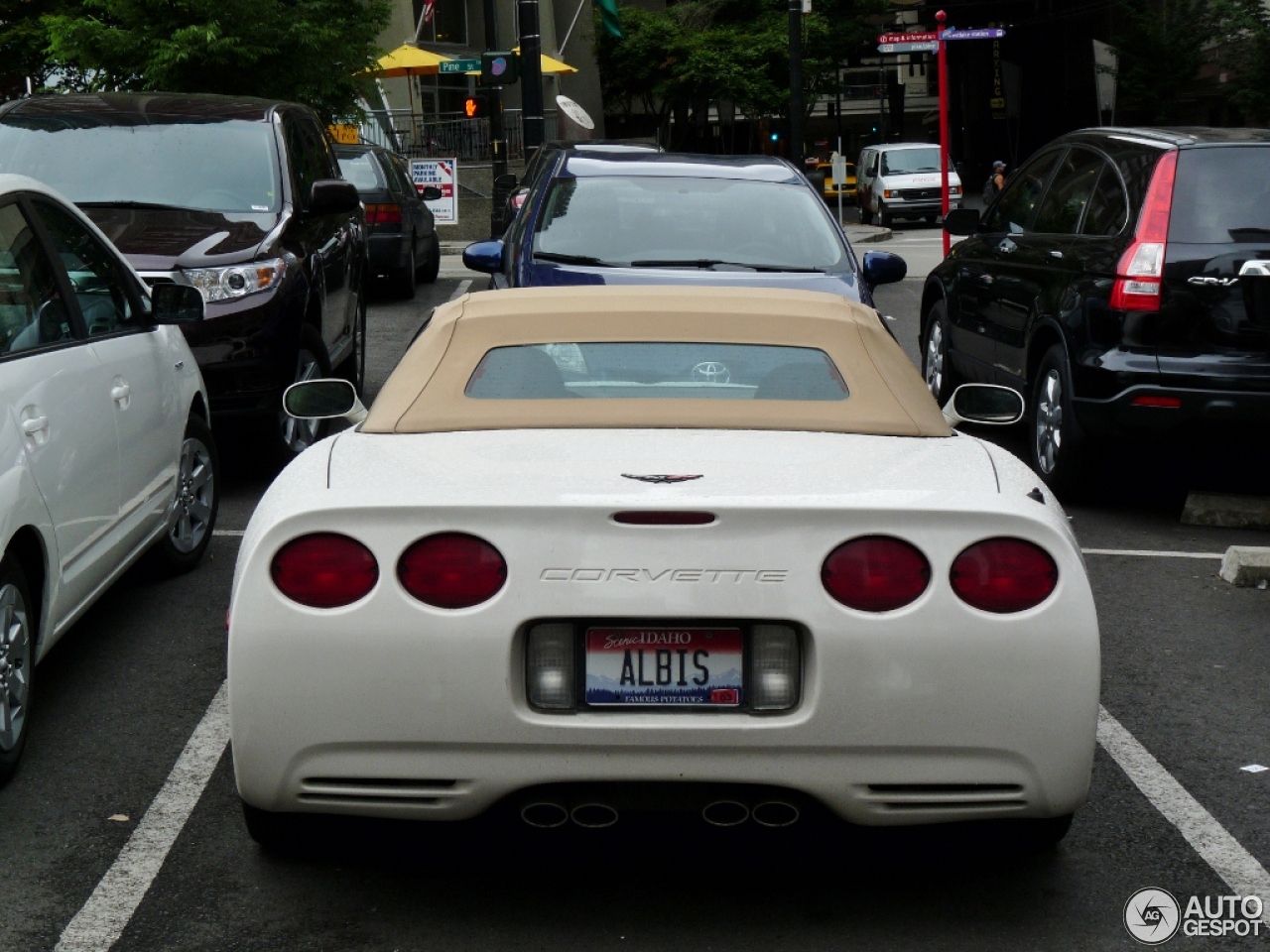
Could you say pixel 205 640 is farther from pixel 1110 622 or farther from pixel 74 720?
pixel 1110 622

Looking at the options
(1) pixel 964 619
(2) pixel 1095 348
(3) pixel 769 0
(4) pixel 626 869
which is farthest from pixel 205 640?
(3) pixel 769 0

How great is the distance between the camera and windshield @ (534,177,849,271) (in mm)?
8328

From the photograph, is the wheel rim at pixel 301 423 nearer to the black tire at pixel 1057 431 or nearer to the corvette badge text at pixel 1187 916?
the black tire at pixel 1057 431

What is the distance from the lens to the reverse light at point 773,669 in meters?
3.49

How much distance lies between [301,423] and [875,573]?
20.7 ft

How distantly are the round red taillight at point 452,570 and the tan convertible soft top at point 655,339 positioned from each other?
65cm

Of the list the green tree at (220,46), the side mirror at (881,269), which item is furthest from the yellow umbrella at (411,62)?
the side mirror at (881,269)

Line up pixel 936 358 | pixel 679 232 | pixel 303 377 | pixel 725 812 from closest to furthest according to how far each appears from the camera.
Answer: pixel 725 812
pixel 679 232
pixel 303 377
pixel 936 358

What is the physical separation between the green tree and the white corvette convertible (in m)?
15.7

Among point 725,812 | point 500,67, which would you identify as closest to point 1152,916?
point 725,812

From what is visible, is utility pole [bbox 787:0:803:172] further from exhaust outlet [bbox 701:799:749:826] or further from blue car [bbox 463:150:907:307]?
exhaust outlet [bbox 701:799:749:826]

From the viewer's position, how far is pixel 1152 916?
3.85 meters

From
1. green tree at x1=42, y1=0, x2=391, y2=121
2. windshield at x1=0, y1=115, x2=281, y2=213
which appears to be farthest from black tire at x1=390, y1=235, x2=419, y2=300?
windshield at x1=0, y1=115, x2=281, y2=213

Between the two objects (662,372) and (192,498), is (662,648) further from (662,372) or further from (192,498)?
(192,498)
